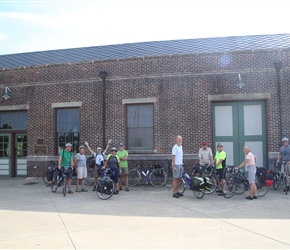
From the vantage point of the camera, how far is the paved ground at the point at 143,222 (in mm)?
5384

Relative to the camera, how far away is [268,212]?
7750 millimetres

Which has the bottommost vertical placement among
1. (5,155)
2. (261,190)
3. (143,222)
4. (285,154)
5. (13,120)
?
(143,222)

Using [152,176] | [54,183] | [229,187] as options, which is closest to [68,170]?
[54,183]

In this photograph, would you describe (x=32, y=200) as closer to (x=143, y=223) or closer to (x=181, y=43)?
(x=143, y=223)

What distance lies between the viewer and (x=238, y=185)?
10.3 meters

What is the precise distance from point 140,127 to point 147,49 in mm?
5346

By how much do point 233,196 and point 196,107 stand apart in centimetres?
448

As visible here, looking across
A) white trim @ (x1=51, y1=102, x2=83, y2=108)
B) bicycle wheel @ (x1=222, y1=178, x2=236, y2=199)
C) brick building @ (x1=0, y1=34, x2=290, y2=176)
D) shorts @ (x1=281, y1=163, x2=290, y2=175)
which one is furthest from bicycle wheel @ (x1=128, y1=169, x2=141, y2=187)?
shorts @ (x1=281, y1=163, x2=290, y2=175)

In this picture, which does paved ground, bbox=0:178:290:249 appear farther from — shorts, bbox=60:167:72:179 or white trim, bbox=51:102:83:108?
white trim, bbox=51:102:83:108

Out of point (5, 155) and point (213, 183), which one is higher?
point (5, 155)

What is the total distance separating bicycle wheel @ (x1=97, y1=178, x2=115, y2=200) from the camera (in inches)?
384

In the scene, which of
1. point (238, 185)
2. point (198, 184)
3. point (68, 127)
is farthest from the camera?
point (68, 127)

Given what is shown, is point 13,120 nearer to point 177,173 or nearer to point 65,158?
point 65,158

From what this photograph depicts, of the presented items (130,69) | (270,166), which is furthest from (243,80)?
(130,69)
